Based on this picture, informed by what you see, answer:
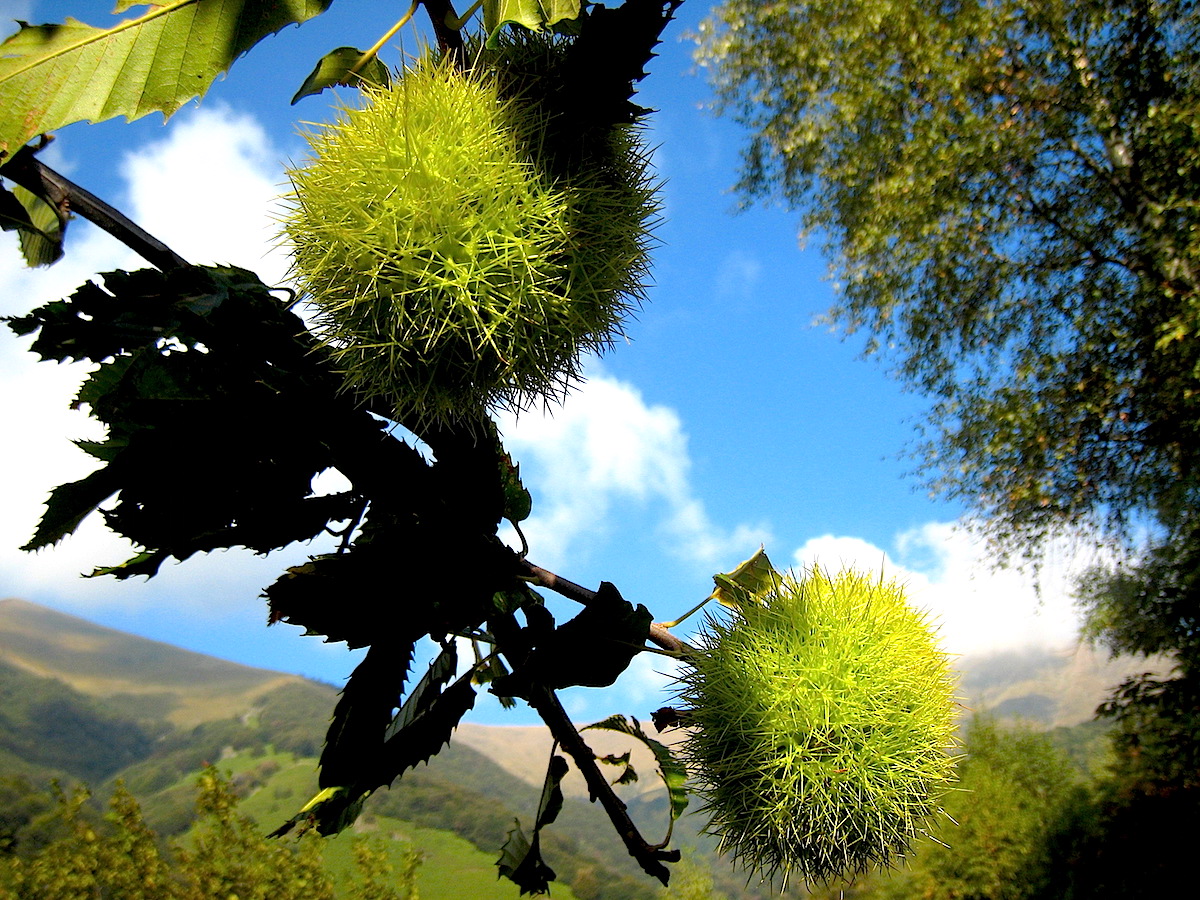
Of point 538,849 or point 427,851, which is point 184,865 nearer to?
point 538,849

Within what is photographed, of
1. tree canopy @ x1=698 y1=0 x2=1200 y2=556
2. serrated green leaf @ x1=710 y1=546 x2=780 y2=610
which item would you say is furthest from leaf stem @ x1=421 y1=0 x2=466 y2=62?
tree canopy @ x1=698 y1=0 x2=1200 y2=556

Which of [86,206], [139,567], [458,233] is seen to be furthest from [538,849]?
[86,206]

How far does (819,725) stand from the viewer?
28.4 inches

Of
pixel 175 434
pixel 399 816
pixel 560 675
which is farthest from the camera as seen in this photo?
pixel 399 816

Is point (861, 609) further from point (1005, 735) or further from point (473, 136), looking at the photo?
point (1005, 735)

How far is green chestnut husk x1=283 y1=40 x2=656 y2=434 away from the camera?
0.52 meters

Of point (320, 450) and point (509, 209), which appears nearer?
point (509, 209)

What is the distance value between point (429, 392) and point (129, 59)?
33cm

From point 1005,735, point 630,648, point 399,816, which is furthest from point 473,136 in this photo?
point 1005,735

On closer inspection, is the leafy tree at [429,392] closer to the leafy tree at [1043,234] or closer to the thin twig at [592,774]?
the thin twig at [592,774]

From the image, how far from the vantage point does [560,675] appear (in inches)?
27.6

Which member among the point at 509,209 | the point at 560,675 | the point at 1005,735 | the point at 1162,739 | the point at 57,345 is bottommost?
the point at 560,675

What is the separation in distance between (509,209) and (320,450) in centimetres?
27

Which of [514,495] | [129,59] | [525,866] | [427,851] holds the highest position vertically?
[129,59]
